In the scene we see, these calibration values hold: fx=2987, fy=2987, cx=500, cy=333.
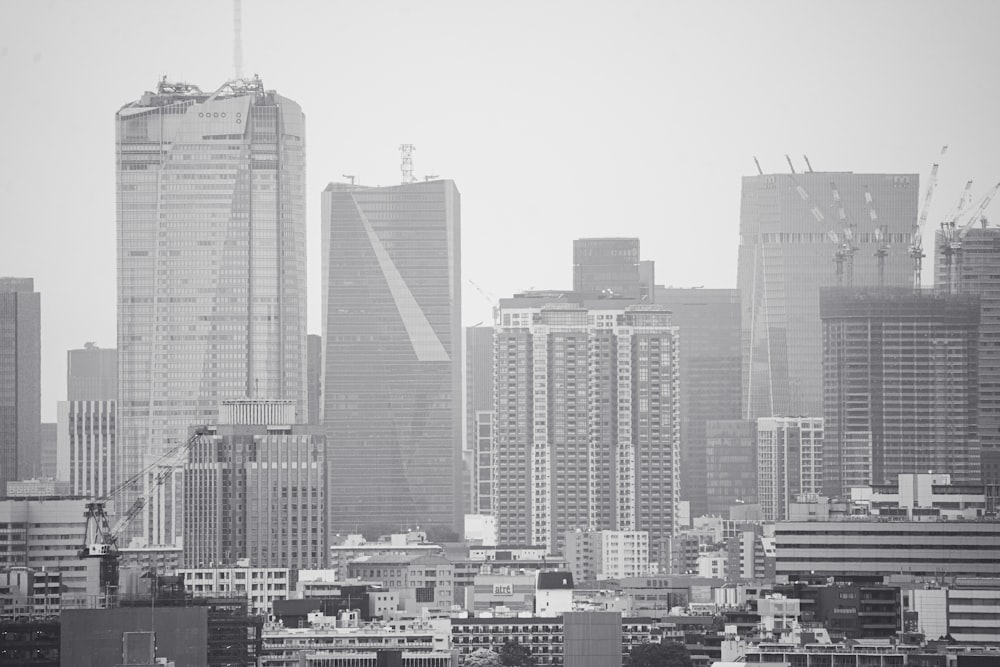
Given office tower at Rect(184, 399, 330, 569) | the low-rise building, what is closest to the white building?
office tower at Rect(184, 399, 330, 569)

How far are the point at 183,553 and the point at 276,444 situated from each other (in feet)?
28.4

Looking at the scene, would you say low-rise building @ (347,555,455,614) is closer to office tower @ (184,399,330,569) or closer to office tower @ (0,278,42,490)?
office tower @ (184,399,330,569)

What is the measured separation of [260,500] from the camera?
179m

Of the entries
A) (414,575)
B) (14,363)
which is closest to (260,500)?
(414,575)

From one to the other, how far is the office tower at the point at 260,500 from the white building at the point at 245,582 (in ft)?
27.6

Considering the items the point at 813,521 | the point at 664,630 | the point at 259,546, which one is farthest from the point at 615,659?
the point at 259,546

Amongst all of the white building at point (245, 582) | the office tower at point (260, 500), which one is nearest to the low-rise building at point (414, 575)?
the office tower at point (260, 500)

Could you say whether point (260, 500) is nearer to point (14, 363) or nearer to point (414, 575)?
point (414, 575)

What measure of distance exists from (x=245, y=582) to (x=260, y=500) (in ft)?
51.5

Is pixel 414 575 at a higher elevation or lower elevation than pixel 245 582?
lower

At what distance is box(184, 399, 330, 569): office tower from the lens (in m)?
178

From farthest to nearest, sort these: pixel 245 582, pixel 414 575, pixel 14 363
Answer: pixel 14 363, pixel 414 575, pixel 245 582

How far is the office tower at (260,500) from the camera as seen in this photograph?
177750mm

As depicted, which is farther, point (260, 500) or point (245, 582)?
point (260, 500)
